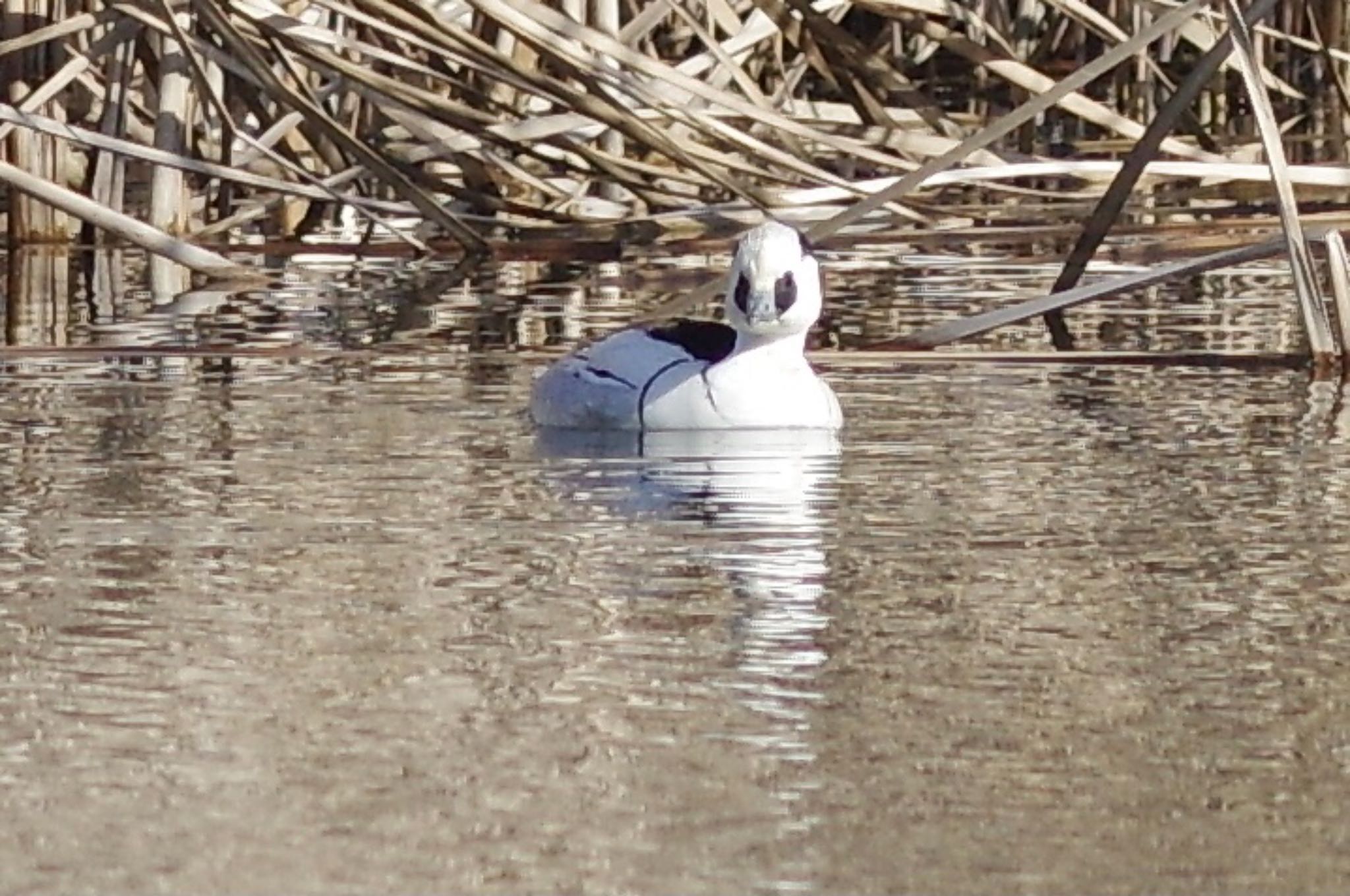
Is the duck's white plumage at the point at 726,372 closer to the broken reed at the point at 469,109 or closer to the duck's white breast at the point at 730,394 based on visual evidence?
the duck's white breast at the point at 730,394

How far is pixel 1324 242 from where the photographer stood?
631cm

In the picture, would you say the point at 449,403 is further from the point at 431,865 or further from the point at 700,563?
the point at 431,865

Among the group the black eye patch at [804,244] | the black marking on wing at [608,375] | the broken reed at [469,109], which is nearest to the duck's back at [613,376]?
the black marking on wing at [608,375]

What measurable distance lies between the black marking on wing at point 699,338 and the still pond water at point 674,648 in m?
0.27

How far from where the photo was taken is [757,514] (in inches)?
184

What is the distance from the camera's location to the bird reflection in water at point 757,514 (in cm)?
346

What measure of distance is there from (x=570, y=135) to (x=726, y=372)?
290cm

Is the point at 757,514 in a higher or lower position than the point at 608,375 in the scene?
lower

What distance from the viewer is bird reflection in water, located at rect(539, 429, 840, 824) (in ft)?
11.4

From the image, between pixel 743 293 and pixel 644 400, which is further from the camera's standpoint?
pixel 743 293

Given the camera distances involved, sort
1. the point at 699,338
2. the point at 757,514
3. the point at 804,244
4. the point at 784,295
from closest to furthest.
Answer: the point at 757,514 → the point at 784,295 → the point at 699,338 → the point at 804,244

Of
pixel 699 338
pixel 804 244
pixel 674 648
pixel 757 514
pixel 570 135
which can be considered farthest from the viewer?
pixel 570 135

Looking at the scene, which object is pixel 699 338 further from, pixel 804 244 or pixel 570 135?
pixel 570 135

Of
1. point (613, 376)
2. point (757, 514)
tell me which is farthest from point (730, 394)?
point (757, 514)
